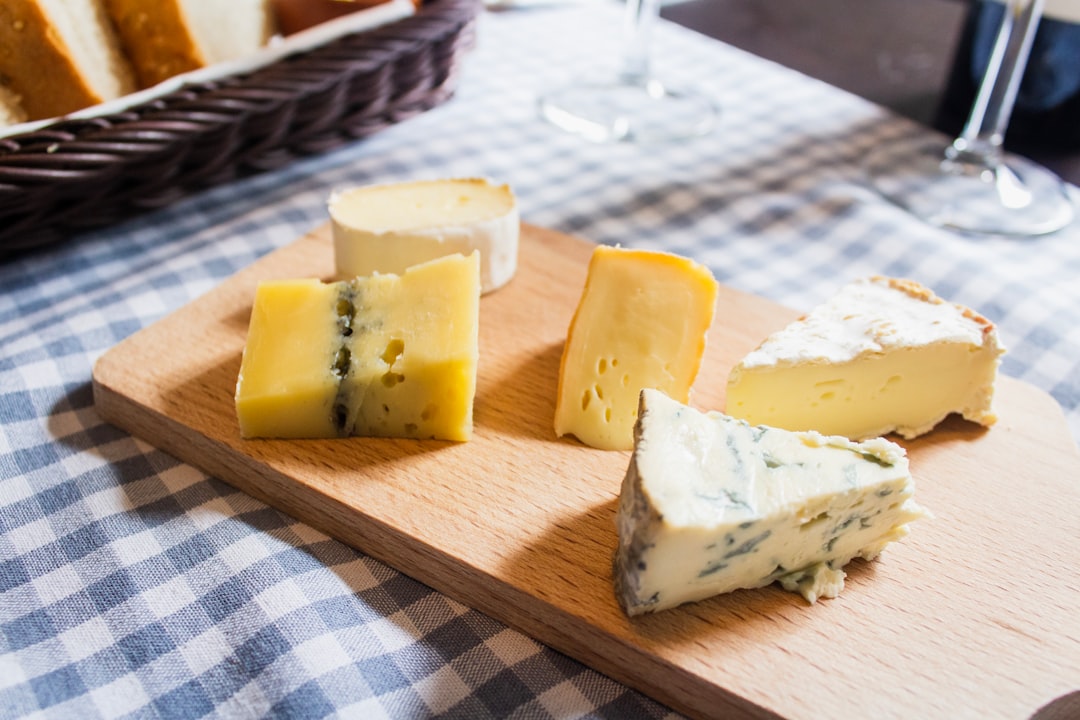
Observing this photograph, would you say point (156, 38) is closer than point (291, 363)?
No

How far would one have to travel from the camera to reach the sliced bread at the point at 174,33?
166 cm

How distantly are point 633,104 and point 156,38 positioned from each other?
3.58 feet

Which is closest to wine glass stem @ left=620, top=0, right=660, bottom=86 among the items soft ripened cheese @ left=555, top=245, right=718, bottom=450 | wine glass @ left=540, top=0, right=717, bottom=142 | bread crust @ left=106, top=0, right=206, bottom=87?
wine glass @ left=540, top=0, right=717, bottom=142

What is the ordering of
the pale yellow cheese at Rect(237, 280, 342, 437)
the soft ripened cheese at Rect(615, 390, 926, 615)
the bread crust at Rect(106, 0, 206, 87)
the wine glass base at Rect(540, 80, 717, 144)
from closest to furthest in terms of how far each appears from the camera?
the soft ripened cheese at Rect(615, 390, 926, 615)
the pale yellow cheese at Rect(237, 280, 342, 437)
the bread crust at Rect(106, 0, 206, 87)
the wine glass base at Rect(540, 80, 717, 144)

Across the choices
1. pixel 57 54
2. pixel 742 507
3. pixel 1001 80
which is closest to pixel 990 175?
pixel 1001 80

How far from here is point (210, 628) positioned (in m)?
1.01

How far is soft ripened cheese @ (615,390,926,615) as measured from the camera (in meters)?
0.94

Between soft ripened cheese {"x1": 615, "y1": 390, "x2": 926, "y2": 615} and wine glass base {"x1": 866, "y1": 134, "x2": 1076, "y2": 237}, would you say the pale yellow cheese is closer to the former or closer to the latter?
soft ripened cheese {"x1": 615, "y1": 390, "x2": 926, "y2": 615}

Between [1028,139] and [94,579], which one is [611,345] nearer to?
[94,579]

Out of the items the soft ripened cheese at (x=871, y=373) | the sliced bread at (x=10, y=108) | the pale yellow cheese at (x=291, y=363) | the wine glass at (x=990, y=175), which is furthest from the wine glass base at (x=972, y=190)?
the sliced bread at (x=10, y=108)

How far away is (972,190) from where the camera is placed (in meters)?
1.99

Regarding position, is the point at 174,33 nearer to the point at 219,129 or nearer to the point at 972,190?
the point at 219,129

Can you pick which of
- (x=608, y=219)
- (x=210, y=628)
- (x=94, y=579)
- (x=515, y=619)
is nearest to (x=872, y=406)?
(x=515, y=619)

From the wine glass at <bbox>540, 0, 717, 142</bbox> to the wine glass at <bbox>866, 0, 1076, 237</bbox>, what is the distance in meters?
0.44
